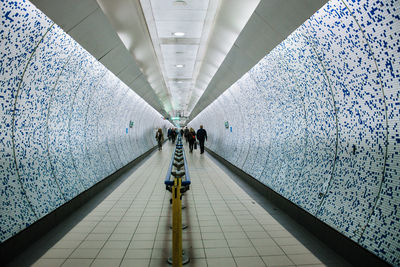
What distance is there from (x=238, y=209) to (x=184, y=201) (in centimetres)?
138

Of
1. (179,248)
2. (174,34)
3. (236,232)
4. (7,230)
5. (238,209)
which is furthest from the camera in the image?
(174,34)

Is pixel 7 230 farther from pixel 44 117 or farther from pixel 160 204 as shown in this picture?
pixel 160 204

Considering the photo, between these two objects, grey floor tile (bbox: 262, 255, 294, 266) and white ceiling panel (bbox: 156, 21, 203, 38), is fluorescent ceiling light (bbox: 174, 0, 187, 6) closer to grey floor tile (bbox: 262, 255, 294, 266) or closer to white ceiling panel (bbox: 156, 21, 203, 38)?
white ceiling panel (bbox: 156, 21, 203, 38)

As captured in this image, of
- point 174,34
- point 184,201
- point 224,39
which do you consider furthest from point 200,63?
point 184,201

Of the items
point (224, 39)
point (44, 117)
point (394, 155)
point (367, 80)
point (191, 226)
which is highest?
point (224, 39)

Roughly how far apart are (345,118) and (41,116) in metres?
4.78

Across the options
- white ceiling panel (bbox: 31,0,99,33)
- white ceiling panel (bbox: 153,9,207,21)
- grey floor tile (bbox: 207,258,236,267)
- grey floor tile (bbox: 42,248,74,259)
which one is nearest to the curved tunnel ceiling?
white ceiling panel (bbox: 31,0,99,33)

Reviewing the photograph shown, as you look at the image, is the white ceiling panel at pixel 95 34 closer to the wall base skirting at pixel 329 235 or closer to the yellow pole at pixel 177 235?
the yellow pole at pixel 177 235

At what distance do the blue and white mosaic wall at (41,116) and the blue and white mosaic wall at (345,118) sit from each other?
412 cm

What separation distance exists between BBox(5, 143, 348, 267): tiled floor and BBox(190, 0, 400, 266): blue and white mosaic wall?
66 cm

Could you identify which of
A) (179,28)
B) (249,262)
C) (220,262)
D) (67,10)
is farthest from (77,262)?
(179,28)

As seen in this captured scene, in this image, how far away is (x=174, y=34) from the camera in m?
6.93

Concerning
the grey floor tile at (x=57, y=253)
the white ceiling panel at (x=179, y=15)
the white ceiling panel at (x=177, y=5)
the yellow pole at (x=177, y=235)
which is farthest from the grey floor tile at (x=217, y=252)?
the white ceiling panel at (x=179, y=15)

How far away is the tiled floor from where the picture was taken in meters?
3.19
